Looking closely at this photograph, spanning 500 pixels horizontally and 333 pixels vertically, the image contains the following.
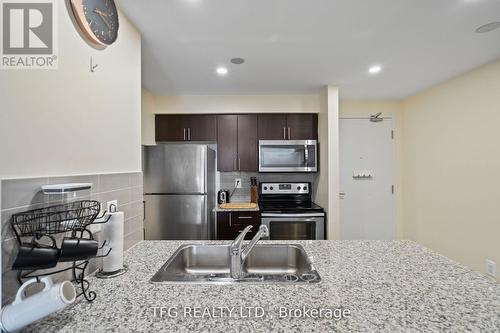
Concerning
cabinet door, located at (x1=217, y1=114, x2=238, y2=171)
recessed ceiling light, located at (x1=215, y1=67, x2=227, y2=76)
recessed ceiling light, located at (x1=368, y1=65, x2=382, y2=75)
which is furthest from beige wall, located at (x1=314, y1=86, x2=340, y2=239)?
recessed ceiling light, located at (x1=215, y1=67, x2=227, y2=76)

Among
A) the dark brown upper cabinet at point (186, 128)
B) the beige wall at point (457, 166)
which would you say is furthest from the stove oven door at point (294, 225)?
the beige wall at point (457, 166)

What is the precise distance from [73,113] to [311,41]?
5.48 feet

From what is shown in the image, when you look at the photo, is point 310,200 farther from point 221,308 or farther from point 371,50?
point 221,308

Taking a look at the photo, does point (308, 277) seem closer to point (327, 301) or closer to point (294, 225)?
point (327, 301)

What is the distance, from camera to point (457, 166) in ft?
8.14

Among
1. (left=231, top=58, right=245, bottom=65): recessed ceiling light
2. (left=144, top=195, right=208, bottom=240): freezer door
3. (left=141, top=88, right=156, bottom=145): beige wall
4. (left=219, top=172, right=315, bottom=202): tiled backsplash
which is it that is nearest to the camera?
(left=231, top=58, right=245, bottom=65): recessed ceiling light

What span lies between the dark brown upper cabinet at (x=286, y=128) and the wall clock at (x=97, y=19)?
6.75 feet

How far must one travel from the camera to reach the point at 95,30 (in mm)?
1091

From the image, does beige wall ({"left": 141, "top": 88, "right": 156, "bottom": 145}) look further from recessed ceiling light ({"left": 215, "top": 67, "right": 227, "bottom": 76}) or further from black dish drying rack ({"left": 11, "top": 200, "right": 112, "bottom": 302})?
black dish drying rack ({"left": 11, "top": 200, "right": 112, "bottom": 302})

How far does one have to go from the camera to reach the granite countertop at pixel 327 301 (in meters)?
0.69

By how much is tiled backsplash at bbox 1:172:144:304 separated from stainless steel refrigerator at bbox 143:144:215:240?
1060 mm

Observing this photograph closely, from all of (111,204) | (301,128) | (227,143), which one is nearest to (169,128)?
(227,143)

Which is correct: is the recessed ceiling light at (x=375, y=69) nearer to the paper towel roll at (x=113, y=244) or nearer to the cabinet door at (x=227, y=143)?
the cabinet door at (x=227, y=143)

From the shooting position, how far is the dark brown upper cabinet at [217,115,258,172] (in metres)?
3.06
